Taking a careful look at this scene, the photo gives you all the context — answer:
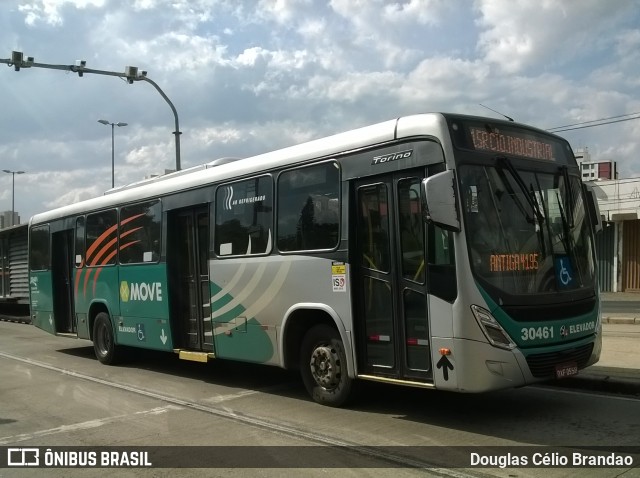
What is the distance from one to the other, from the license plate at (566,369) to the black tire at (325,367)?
2245 mm

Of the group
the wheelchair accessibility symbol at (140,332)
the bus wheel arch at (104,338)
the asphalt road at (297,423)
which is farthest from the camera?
the bus wheel arch at (104,338)

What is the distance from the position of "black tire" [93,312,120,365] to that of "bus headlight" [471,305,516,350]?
8.01 m

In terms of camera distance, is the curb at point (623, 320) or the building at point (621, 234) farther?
the building at point (621, 234)

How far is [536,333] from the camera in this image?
609 cm

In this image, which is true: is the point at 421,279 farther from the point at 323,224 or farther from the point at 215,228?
the point at 215,228

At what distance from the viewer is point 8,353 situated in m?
14.3

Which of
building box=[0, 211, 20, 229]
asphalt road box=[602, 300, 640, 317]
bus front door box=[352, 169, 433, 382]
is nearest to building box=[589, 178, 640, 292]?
asphalt road box=[602, 300, 640, 317]

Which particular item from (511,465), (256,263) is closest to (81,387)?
(256,263)

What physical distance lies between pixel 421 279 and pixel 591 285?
207 centimetres

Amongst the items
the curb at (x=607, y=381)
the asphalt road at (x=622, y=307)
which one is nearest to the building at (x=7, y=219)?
the asphalt road at (x=622, y=307)

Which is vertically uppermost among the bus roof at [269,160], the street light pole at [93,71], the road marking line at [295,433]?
the street light pole at [93,71]

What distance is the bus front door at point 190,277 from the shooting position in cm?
949

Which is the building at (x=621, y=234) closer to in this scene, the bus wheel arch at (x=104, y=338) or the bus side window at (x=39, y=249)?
the bus wheel arch at (x=104, y=338)

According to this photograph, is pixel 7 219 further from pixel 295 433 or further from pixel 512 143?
pixel 512 143
